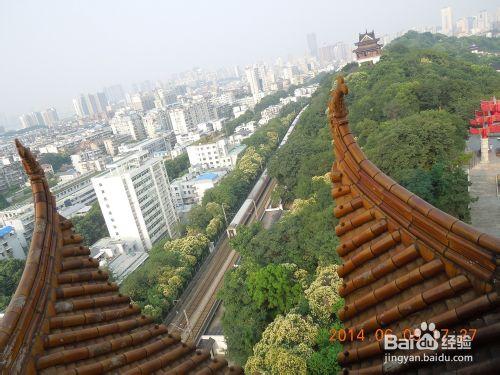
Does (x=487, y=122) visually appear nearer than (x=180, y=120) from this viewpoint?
Yes

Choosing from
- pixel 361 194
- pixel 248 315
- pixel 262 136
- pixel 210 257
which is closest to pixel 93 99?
pixel 262 136

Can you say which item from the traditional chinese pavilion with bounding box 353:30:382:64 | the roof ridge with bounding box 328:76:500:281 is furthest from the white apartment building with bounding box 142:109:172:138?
the roof ridge with bounding box 328:76:500:281

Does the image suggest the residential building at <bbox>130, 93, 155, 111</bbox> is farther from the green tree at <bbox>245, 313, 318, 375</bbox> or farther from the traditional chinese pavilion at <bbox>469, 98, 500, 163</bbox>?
the green tree at <bbox>245, 313, 318, 375</bbox>

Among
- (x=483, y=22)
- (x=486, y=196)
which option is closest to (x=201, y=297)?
(x=486, y=196)

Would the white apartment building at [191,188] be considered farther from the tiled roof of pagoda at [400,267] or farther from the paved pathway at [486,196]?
the tiled roof of pagoda at [400,267]

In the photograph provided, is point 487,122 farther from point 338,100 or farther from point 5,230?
point 5,230

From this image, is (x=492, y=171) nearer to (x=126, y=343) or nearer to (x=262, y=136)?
(x=126, y=343)
